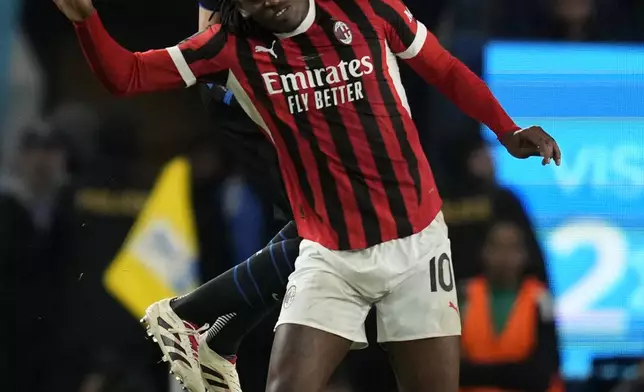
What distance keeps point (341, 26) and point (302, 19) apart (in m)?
0.10

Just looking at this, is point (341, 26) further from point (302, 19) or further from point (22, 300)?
point (22, 300)

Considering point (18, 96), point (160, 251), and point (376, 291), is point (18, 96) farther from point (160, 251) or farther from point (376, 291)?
point (376, 291)

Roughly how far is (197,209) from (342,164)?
1836mm

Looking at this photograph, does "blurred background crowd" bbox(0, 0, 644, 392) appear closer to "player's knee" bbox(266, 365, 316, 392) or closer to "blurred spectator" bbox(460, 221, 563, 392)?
"blurred spectator" bbox(460, 221, 563, 392)

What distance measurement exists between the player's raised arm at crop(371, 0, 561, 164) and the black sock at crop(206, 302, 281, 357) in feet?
2.46

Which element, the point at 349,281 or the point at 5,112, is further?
the point at 5,112

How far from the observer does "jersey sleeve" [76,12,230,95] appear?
239 centimetres

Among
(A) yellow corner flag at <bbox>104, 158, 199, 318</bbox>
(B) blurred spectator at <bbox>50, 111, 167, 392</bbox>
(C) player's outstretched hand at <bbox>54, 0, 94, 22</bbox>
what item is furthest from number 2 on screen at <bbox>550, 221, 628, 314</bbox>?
(C) player's outstretched hand at <bbox>54, 0, 94, 22</bbox>

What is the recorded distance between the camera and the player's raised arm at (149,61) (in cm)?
234

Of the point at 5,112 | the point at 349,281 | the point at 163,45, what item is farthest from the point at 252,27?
the point at 5,112

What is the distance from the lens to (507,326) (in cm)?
410

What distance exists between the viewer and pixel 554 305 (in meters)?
4.23

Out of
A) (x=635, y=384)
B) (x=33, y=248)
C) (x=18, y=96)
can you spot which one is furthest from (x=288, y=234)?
(x=635, y=384)

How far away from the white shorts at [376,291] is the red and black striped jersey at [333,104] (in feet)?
0.11
